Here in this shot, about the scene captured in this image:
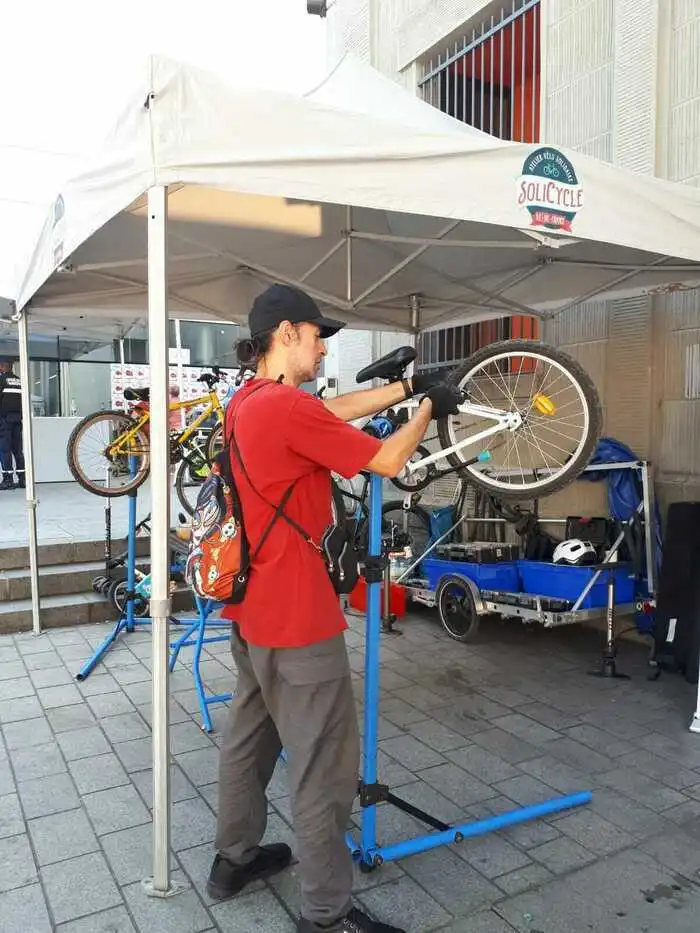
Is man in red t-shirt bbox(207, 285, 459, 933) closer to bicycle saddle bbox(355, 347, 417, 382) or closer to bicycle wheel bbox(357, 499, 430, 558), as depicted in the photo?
bicycle saddle bbox(355, 347, 417, 382)

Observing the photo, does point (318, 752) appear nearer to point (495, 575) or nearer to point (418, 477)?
point (495, 575)

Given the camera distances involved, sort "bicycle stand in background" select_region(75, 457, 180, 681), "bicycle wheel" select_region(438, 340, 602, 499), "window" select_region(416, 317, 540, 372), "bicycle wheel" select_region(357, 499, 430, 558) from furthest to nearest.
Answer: "window" select_region(416, 317, 540, 372)
"bicycle wheel" select_region(357, 499, 430, 558)
"bicycle stand in background" select_region(75, 457, 180, 681)
"bicycle wheel" select_region(438, 340, 602, 499)

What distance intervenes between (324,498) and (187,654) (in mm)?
3292

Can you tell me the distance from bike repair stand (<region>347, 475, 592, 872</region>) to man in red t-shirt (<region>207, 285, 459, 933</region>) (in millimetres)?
322

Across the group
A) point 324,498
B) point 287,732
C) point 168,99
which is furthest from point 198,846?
point 168,99

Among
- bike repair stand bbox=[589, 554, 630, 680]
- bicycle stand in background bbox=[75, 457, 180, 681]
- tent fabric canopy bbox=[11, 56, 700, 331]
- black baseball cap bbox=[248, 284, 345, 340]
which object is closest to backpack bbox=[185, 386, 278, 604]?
black baseball cap bbox=[248, 284, 345, 340]

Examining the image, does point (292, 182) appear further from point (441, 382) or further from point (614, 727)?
point (614, 727)

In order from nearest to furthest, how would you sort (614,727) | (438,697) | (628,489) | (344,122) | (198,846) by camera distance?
(344,122) < (198,846) < (614,727) < (438,697) < (628,489)

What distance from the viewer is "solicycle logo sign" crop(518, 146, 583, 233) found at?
2.65m

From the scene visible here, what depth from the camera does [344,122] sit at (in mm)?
2414

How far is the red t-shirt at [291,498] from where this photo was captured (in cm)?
213

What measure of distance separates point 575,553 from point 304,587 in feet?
10.5

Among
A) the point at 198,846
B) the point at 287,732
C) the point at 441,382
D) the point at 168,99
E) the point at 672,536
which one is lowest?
the point at 198,846

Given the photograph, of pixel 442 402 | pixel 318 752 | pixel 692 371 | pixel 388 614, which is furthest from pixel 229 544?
pixel 692 371
